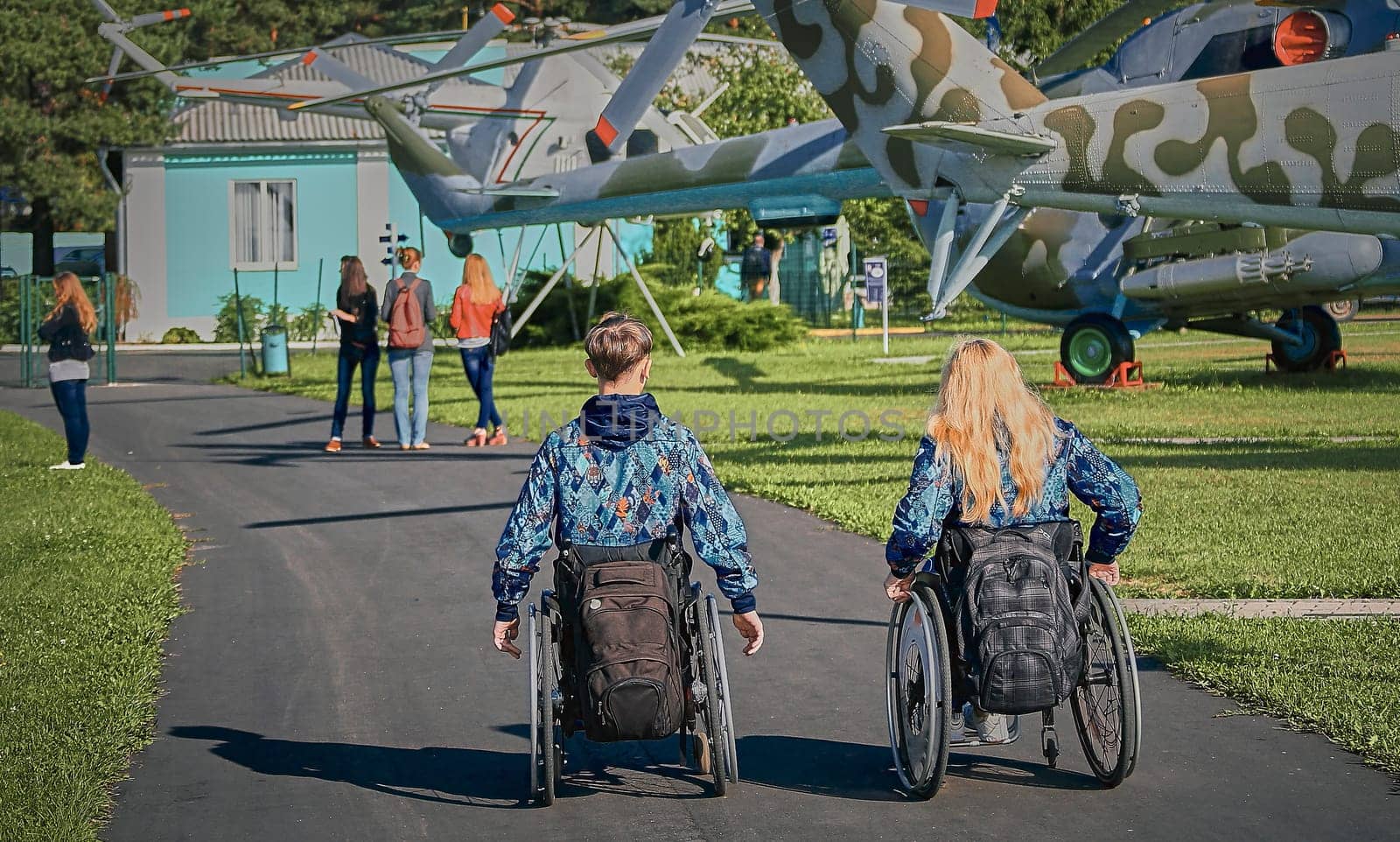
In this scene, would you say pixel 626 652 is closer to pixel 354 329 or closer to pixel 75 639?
pixel 75 639

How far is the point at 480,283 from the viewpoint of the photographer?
625 inches

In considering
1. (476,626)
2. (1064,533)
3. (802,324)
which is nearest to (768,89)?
(802,324)

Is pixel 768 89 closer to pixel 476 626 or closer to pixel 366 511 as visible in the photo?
pixel 366 511

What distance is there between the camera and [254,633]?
814 cm

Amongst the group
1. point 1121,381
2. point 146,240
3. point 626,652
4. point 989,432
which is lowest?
point 626,652

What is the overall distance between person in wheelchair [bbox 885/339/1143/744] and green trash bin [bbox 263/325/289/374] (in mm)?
23157

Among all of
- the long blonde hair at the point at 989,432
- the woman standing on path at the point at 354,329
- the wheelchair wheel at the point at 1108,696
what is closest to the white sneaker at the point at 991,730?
the wheelchair wheel at the point at 1108,696

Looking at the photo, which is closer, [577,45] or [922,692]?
[922,692]

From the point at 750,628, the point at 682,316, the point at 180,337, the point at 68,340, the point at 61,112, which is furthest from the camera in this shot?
the point at 61,112

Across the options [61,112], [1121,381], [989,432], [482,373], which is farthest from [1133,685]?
[61,112]

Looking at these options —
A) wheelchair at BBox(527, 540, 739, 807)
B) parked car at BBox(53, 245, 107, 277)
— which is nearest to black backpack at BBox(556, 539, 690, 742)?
wheelchair at BBox(527, 540, 739, 807)

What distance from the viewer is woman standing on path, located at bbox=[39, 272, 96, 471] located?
13562 millimetres

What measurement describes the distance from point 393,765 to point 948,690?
2.22 metres

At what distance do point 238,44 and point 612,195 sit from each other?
129 feet
